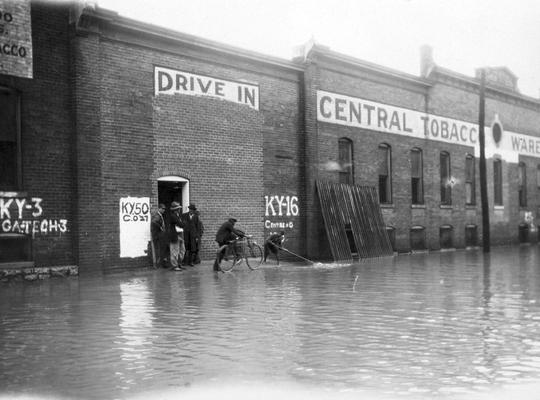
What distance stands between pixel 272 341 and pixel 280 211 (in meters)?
14.6

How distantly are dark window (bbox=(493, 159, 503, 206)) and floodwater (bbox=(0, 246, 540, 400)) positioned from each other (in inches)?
804

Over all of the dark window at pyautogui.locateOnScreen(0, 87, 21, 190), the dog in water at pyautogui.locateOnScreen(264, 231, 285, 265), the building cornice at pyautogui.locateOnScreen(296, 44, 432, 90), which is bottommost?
the dog in water at pyautogui.locateOnScreen(264, 231, 285, 265)

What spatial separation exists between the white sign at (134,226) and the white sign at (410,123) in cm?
804

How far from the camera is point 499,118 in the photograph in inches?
1331

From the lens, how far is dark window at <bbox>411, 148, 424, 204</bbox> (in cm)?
2842

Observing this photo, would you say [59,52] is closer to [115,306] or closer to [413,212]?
[115,306]

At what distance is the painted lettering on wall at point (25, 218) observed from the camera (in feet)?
50.3

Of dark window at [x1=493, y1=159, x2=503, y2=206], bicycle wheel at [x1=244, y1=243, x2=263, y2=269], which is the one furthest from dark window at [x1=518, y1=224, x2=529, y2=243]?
bicycle wheel at [x1=244, y1=243, x2=263, y2=269]

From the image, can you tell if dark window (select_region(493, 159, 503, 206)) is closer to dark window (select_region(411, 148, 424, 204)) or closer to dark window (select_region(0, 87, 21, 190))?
dark window (select_region(411, 148, 424, 204))

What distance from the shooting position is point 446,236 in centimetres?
2991

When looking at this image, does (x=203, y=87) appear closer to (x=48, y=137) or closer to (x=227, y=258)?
(x=227, y=258)

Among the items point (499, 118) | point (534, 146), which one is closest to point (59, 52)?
point (499, 118)

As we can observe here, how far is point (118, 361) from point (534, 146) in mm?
34222

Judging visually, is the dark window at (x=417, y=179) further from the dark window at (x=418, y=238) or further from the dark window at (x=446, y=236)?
the dark window at (x=446, y=236)
